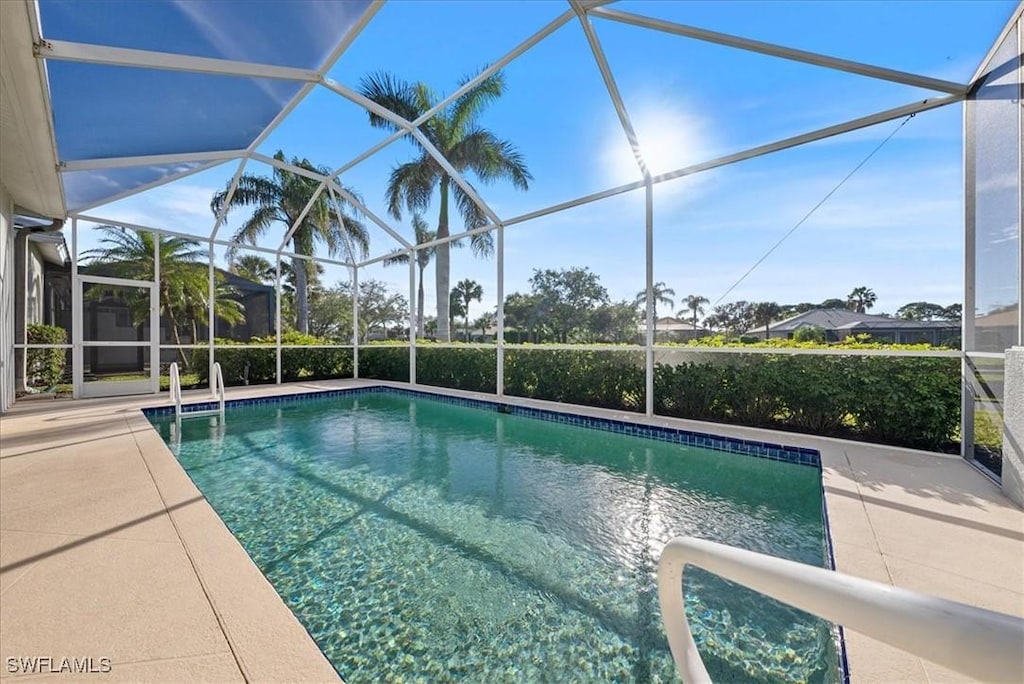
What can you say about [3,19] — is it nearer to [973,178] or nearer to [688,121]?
[688,121]

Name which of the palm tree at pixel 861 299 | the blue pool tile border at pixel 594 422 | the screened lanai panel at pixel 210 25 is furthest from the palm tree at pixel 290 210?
the palm tree at pixel 861 299

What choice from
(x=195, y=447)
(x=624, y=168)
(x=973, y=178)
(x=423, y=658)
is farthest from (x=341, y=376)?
(x=973, y=178)

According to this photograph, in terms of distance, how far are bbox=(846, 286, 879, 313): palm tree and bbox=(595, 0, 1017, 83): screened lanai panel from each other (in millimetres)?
2608

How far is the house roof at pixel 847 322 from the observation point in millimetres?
5203

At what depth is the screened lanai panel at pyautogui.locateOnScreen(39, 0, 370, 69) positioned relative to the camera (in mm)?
3639

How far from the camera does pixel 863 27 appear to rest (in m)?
4.47

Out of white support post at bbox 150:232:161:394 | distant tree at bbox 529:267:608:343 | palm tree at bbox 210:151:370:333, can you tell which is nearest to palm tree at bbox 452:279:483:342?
distant tree at bbox 529:267:608:343

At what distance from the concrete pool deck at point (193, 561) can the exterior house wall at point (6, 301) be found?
3746 millimetres

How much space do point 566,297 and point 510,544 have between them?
1787cm

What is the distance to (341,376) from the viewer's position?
12633mm

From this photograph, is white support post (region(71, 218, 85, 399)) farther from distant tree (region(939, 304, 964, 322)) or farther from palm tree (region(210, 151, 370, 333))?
distant tree (region(939, 304, 964, 322))

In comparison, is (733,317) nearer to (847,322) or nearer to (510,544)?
(847,322)

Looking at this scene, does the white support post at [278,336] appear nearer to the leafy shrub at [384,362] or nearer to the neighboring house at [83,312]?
the neighboring house at [83,312]

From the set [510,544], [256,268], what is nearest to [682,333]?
[510,544]
